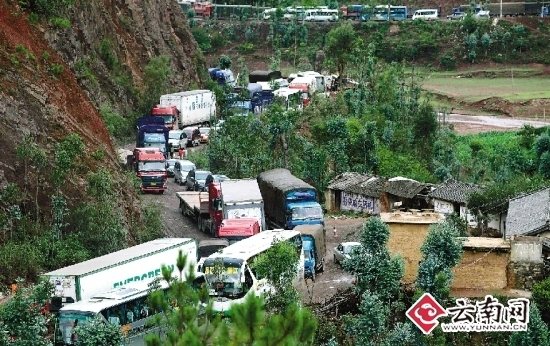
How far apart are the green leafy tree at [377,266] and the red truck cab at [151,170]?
19472 mm

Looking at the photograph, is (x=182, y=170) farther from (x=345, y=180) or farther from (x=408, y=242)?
(x=408, y=242)

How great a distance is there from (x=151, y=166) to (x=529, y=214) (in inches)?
704

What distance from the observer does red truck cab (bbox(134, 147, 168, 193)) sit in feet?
161

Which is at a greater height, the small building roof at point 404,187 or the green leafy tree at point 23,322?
the green leafy tree at point 23,322

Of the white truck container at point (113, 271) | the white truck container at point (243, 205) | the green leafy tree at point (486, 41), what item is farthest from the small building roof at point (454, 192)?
the green leafy tree at point (486, 41)

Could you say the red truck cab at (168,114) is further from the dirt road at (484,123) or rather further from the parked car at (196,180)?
the dirt road at (484,123)

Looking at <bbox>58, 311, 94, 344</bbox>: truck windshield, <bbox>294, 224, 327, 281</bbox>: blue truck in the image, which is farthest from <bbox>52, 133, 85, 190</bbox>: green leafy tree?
<bbox>58, 311, 94, 344</bbox>: truck windshield

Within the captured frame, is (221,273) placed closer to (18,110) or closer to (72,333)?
(72,333)

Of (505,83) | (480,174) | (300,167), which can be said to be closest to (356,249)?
(300,167)

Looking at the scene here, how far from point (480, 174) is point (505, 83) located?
1554 inches

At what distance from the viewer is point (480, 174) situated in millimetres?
55375

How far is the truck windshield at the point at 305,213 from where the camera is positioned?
130ft

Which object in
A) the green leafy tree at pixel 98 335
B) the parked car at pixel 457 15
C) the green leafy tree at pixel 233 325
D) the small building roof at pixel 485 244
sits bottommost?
the parked car at pixel 457 15

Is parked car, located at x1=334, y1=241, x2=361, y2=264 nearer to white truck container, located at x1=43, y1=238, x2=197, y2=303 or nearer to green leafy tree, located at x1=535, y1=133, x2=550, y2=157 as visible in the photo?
white truck container, located at x1=43, y1=238, x2=197, y2=303
